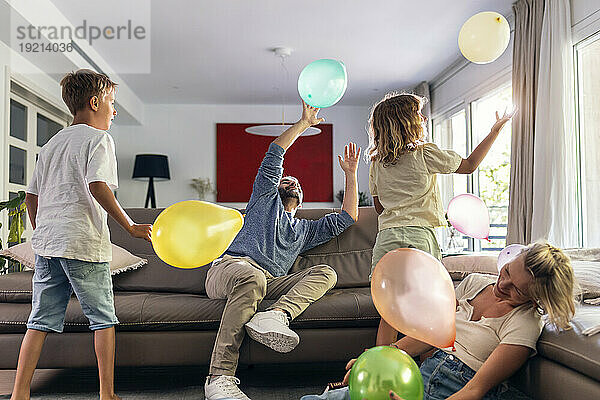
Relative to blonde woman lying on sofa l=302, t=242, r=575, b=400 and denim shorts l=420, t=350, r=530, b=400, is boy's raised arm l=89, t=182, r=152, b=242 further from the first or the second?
denim shorts l=420, t=350, r=530, b=400

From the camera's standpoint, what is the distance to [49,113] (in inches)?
220

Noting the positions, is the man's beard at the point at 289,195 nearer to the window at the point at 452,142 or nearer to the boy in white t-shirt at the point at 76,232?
A: the boy in white t-shirt at the point at 76,232

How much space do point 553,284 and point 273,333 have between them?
3.46 ft

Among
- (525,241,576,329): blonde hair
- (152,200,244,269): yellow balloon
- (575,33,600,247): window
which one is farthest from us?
(575,33,600,247): window

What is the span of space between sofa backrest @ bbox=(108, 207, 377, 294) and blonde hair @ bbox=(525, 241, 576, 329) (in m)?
1.40

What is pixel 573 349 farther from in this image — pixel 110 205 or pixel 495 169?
pixel 495 169

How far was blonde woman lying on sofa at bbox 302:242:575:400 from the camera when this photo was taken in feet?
5.07

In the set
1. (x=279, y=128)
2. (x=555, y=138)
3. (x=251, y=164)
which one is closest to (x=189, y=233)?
(x=555, y=138)

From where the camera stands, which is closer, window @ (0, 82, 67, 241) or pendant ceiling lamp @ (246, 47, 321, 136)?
window @ (0, 82, 67, 241)

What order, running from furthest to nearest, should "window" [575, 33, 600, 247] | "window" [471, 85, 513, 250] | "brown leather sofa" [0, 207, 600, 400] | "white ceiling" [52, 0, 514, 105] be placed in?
"window" [471, 85, 513, 250] < "white ceiling" [52, 0, 514, 105] < "window" [575, 33, 600, 247] < "brown leather sofa" [0, 207, 600, 400]

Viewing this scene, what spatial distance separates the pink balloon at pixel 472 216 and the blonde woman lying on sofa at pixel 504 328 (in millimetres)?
1187

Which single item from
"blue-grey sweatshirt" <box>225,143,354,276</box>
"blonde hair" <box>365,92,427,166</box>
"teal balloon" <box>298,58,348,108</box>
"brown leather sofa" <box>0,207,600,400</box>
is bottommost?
"brown leather sofa" <box>0,207,600,400</box>

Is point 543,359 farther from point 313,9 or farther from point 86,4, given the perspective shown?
point 86,4

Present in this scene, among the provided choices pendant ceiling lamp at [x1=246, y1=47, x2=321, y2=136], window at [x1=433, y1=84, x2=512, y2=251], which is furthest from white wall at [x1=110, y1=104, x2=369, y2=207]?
window at [x1=433, y1=84, x2=512, y2=251]
